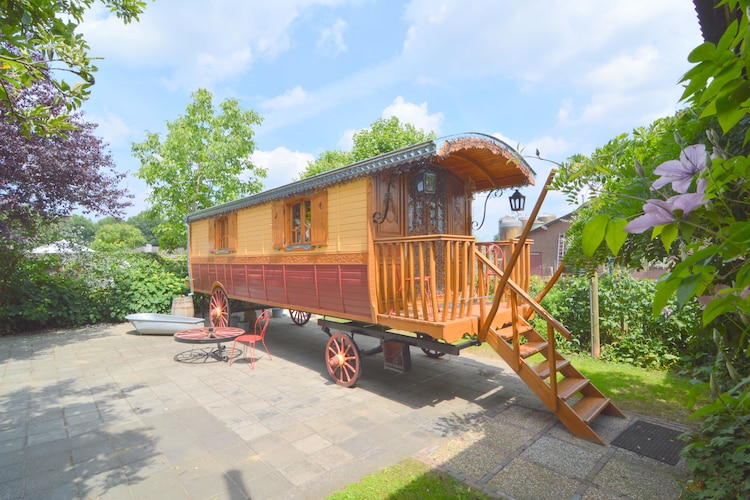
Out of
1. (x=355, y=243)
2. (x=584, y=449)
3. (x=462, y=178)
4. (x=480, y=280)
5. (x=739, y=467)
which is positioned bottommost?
(x=584, y=449)

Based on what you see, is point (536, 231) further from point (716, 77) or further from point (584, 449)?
point (716, 77)

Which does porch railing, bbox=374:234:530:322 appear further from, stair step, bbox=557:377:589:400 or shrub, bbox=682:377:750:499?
shrub, bbox=682:377:750:499

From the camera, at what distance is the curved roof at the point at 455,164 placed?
449 centimetres

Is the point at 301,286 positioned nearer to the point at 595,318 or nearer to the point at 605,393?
the point at 605,393

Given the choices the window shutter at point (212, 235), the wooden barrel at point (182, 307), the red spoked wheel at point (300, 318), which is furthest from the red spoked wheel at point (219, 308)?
the red spoked wheel at point (300, 318)

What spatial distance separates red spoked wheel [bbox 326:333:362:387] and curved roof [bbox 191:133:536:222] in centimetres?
242

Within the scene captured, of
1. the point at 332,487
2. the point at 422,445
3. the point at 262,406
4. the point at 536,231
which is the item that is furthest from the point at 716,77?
the point at 536,231

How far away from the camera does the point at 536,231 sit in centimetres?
2594

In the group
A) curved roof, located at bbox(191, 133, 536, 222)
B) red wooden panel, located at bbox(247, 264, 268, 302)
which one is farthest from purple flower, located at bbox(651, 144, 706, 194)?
red wooden panel, located at bbox(247, 264, 268, 302)

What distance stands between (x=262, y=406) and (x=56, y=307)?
28.5 feet

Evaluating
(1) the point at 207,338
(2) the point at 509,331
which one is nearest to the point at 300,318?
(1) the point at 207,338

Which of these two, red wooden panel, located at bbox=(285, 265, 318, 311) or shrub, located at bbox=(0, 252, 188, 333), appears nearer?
red wooden panel, located at bbox=(285, 265, 318, 311)

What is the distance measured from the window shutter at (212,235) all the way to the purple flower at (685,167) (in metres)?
9.86

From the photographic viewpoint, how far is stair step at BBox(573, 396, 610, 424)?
396 centimetres
